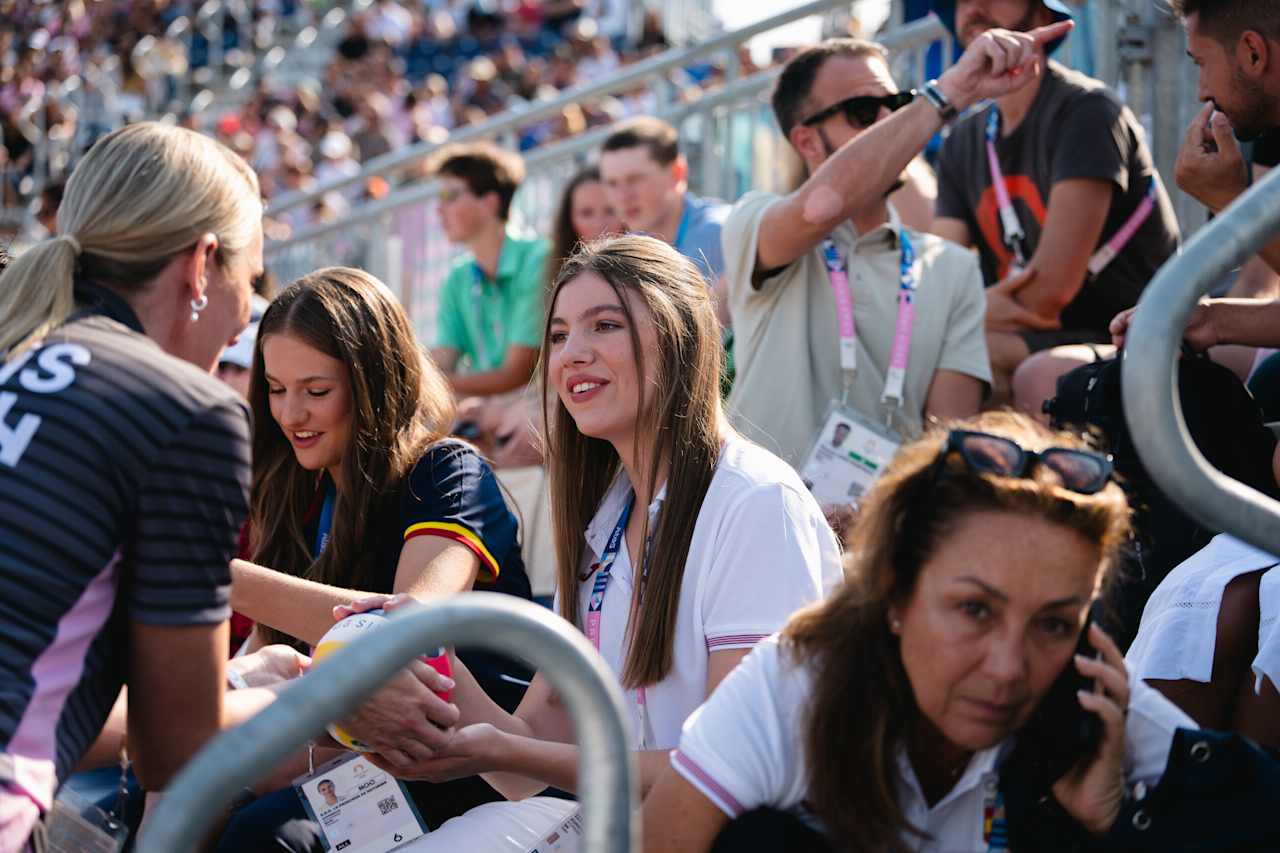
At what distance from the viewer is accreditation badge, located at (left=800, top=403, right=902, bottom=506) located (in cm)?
421

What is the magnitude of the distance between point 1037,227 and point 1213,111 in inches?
50.0

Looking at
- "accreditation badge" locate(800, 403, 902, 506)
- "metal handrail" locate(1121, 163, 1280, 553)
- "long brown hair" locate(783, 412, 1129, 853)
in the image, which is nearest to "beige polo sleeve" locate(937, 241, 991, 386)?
"accreditation badge" locate(800, 403, 902, 506)

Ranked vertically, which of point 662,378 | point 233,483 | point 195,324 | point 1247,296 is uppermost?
point 195,324

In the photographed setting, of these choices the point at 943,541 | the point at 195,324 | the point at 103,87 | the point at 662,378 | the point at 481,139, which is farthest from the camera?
the point at 103,87

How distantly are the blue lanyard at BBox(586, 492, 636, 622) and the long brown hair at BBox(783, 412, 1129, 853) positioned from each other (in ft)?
3.04

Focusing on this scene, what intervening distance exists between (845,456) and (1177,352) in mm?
2344

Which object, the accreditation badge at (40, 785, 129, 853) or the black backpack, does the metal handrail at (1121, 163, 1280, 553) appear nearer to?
the black backpack

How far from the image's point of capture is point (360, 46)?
17891mm

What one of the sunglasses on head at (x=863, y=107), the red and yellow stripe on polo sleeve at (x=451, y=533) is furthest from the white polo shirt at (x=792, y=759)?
the sunglasses on head at (x=863, y=107)

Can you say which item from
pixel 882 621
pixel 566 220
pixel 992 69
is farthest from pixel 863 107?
pixel 882 621

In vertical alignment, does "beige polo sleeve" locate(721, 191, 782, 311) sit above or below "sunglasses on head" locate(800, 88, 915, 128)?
below

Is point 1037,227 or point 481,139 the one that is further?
point 481,139

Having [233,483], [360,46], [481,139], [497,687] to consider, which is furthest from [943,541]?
[360,46]

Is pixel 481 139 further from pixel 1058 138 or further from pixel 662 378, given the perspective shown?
pixel 662 378
